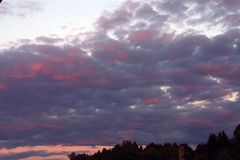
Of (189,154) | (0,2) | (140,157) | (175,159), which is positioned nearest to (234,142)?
(189,154)

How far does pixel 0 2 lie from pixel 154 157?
7442 inches

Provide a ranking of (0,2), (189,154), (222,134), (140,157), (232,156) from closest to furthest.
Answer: (0,2) < (232,156) < (222,134) < (189,154) < (140,157)

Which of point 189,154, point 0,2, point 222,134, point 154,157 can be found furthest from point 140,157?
point 0,2

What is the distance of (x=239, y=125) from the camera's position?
156000mm

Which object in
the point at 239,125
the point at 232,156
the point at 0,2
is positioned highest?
the point at 239,125

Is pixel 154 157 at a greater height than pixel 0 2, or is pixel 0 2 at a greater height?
pixel 154 157

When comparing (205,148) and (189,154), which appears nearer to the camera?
(205,148)

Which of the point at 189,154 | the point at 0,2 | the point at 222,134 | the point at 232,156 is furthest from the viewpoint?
the point at 189,154

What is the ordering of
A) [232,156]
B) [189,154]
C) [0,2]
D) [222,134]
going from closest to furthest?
1. [0,2]
2. [232,156]
3. [222,134]
4. [189,154]

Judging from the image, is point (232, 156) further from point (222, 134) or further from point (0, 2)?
point (0, 2)

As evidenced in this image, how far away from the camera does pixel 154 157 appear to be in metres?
198

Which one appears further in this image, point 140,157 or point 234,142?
point 140,157

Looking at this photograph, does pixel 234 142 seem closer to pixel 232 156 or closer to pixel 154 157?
pixel 232 156

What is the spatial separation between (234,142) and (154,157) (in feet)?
162
